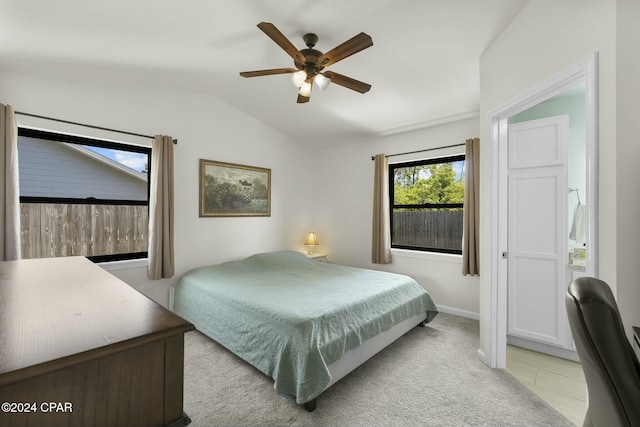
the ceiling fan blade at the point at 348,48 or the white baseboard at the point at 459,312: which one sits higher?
the ceiling fan blade at the point at 348,48

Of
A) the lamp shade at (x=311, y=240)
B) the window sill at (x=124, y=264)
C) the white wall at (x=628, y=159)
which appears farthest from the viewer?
the lamp shade at (x=311, y=240)

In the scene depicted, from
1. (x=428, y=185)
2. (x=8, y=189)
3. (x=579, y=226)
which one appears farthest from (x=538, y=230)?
(x=8, y=189)

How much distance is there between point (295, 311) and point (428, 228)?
8.11 ft

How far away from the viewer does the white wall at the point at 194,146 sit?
268cm

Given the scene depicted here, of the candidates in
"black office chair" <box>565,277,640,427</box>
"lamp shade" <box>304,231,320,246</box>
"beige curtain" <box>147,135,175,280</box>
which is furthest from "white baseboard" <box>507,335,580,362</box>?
"beige curtain" <box>147,135,175,280</box>

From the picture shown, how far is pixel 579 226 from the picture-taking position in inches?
101

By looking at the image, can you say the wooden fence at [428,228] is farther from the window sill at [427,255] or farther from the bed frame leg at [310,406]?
the bed frame leg at [310,406]

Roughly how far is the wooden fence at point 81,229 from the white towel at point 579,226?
4339 millimetres

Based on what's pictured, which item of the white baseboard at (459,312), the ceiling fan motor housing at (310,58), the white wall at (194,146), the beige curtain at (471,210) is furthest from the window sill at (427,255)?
the ceiling fan motor housing at (310,58)

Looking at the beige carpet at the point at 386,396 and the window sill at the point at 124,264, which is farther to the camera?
the window sill at the point at 124,264

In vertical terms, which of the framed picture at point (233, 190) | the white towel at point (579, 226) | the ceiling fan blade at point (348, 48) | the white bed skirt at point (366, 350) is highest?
the ceiling fan blade at point (348, 48)

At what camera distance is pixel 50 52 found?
7.55 ft

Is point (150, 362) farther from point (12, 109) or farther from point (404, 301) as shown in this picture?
point (12, 109)

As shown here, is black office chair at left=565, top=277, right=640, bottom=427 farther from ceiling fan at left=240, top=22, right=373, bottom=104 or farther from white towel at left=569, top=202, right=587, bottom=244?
white towel at left=569, top=202, right=587, bottom=244
